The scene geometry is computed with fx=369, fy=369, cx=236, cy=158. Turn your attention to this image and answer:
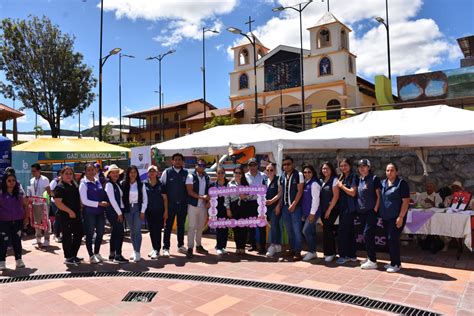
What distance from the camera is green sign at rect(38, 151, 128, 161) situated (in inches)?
413

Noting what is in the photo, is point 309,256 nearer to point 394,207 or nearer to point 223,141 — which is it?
point 394,207

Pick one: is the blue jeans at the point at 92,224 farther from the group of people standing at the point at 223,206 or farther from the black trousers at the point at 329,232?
the black trousers at the point at 329,232

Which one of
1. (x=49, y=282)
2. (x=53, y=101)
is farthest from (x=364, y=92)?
(x=49, y=282)

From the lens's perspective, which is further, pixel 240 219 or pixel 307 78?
pixel 307 78

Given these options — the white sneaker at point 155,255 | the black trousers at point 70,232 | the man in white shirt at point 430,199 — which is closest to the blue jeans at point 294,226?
the white sneaker at point 155,255

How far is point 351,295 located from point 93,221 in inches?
165

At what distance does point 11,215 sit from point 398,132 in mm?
6684

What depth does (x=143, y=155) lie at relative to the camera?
10227mm

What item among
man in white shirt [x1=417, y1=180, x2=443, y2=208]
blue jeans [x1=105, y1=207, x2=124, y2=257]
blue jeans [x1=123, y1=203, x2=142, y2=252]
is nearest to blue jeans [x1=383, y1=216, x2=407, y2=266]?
man in white shirt [x1=417, y1=180, x2=443, y2=208]

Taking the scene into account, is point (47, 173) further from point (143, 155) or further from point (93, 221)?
point (93, 221)

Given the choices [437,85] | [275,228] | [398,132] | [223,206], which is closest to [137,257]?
[223,206]

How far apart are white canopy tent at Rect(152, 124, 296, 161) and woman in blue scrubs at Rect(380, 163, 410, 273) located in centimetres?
275

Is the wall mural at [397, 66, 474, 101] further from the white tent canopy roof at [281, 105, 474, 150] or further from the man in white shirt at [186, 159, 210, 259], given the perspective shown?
the man in white shirt at [186, 159, 210, 259]

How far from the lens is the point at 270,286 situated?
487 centimetres
